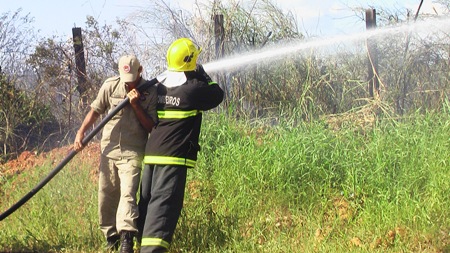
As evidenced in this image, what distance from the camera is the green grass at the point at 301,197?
18.9 ft

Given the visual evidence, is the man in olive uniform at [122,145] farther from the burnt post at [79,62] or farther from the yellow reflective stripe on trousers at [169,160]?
the burnt post at [79,62]

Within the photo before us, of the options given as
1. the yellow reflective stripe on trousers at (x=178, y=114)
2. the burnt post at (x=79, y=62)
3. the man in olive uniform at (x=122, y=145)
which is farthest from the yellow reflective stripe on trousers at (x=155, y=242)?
the burnt post at (x=79, y=62)

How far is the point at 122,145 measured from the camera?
587 centimetres

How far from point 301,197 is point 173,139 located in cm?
167

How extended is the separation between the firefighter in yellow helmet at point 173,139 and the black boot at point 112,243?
0.65 metres

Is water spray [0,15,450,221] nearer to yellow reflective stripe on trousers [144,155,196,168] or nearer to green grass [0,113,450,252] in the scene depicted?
green grass [0,113,450,252]

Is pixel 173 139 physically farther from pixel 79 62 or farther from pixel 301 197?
pixel 79 62

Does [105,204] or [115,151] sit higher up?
[115,151]

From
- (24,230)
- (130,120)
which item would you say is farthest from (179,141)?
(24,230)

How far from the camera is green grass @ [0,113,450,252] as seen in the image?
5.75 m

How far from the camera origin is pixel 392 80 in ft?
27.6

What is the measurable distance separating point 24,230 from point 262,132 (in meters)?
2.84

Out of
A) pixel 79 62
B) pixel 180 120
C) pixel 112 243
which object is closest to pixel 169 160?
pixel 180 120

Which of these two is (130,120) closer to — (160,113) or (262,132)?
(160,113)
